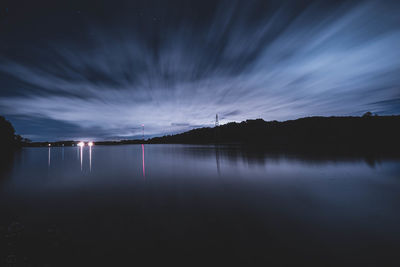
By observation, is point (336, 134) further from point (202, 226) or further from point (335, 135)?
point (202, 226)

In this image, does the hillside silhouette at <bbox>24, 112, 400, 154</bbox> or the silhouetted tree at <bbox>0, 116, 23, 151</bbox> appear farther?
the silhouetted tree at <bbox>0, 116, 23, 151</bbox>

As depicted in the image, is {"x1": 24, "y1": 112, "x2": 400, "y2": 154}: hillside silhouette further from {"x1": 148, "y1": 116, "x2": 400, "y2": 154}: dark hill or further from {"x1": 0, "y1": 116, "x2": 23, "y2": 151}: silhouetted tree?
{"x1": 0, "y1": 116, "x2": 23, "y2": 151}: silhouetted tree

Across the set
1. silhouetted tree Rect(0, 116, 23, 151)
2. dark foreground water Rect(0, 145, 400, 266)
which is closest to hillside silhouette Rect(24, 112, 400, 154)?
dark foreground water Rect(0, 145, 400, 266)

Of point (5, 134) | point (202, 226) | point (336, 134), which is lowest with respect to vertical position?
point (202, 226)

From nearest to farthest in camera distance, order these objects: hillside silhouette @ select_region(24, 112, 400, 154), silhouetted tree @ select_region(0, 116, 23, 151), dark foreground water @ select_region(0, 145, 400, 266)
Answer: dark foreground water @ select_region(0, 145, 400, 266) < hillside silhouette @ select_region(24, 112, 400, 154) < silhouetted tree @ select_region(0, 116, 23, 151)

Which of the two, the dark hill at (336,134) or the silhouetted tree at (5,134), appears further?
the silhouetted tree at (5,134)

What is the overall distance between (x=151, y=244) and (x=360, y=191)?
1340 cm

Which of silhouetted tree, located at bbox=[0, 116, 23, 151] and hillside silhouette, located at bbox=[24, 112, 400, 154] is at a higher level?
silhouetted tree, located at bbox=[0, 116, 23, 151]

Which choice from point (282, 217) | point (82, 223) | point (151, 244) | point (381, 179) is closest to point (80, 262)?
point (151, 244)

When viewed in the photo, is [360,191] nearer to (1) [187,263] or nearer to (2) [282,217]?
(2) [282,217]

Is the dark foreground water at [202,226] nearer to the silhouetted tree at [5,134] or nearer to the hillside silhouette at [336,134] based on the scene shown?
the hillside silhouette at [336,134]

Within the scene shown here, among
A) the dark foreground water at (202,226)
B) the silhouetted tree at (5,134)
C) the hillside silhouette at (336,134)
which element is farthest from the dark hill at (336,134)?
the silhouetted tree at (5,134)

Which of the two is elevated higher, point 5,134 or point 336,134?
point 5,134

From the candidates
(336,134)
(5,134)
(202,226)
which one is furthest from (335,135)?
(5,134)
